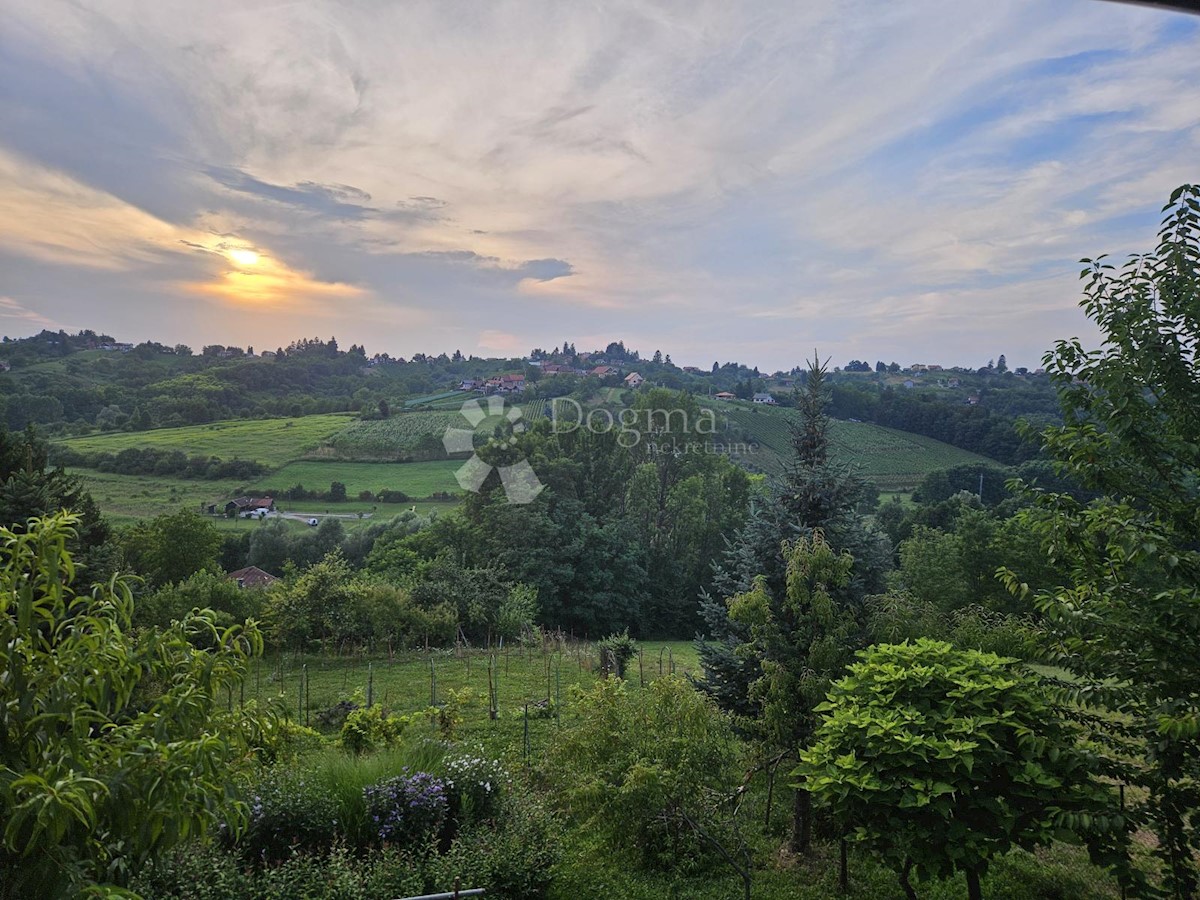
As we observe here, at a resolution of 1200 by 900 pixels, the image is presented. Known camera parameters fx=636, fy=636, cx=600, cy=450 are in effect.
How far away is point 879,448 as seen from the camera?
51.7 meters

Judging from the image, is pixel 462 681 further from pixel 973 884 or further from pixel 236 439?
pixel 236 439

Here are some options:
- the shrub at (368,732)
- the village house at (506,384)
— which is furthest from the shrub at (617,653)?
the village house at (506,384)

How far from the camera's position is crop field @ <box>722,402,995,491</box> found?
4731 cm

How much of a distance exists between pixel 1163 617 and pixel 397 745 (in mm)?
7483

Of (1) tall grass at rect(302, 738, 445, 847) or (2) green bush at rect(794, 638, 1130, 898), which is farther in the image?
(1) tall grass at rect(302, 738, 445, 847)

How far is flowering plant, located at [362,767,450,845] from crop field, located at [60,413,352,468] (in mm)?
41065

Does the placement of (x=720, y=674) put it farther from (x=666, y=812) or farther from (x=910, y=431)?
(x=910, y=431)

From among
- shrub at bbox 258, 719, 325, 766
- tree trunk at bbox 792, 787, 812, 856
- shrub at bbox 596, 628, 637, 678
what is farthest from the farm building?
tree trunk at bbox 792, 787, 812, 856

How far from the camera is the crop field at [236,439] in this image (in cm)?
4084

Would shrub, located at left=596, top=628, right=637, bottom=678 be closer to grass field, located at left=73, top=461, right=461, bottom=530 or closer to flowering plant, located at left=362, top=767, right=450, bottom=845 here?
flowering plant, located at left=362, top=767, right=450, bottom=845

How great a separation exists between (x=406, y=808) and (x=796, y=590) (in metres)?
4.29

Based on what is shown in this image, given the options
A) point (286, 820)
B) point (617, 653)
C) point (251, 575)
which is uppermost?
point (286, 820)

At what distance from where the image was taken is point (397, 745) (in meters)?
7.73

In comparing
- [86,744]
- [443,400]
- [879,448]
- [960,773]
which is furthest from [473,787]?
[443,400]
